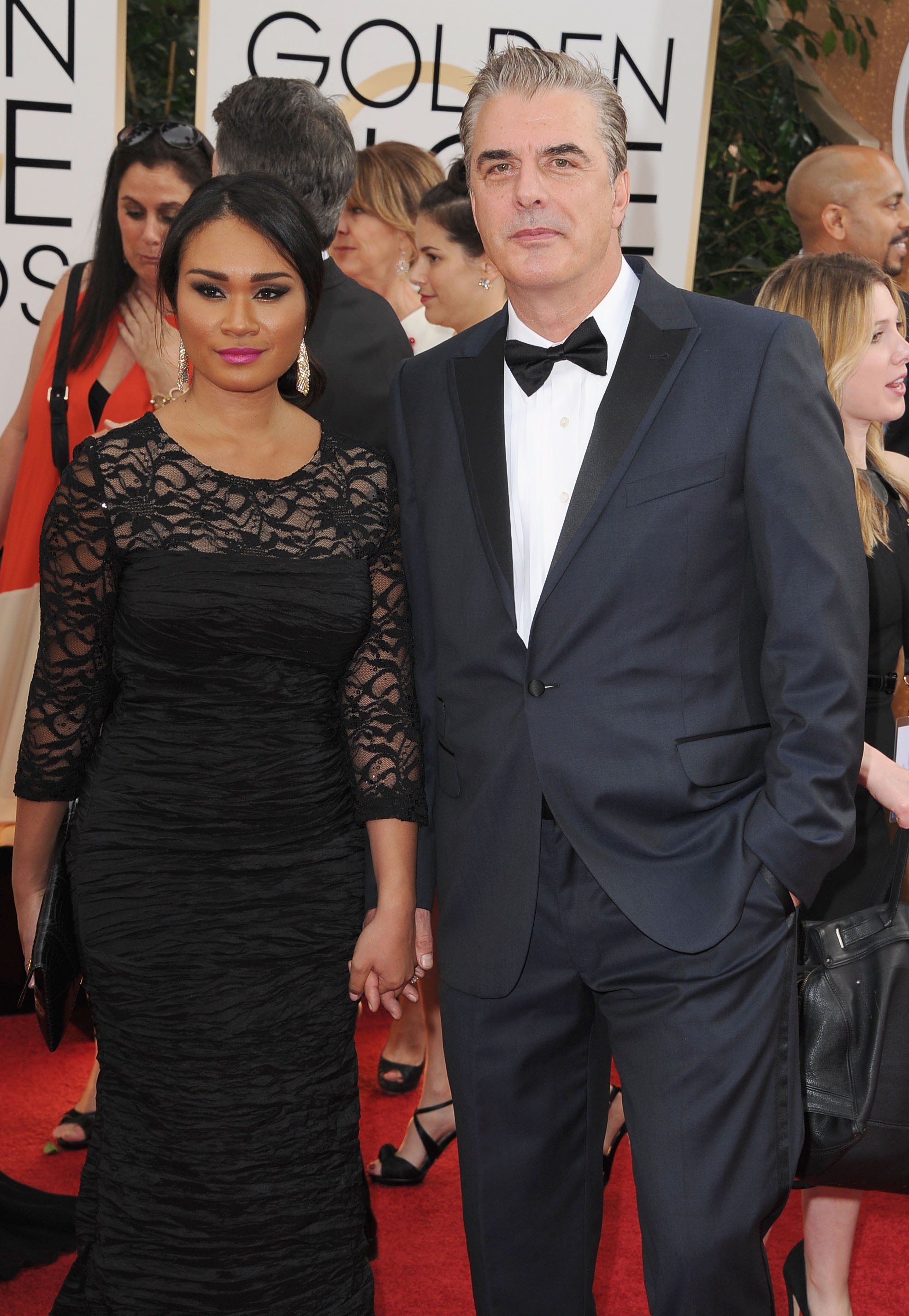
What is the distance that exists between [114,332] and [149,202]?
1.06 ft

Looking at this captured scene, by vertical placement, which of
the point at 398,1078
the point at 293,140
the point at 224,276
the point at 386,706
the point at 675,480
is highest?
the point at 293,140

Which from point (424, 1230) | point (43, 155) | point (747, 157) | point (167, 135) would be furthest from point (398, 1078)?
point (747, 157)

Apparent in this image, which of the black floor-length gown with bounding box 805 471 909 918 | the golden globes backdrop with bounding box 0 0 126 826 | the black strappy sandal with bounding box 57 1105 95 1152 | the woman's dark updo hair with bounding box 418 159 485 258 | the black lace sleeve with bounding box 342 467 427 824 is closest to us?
the black lace sleeve with bounding box 342 467 427 824

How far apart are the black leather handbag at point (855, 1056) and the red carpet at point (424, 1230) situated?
2.92 feet

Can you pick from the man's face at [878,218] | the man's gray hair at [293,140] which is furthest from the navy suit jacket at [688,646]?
the man's face at [878,218]

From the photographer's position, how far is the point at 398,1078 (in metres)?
3.65

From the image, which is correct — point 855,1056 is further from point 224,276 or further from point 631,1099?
point 224,276

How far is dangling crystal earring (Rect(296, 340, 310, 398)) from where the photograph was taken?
7.16 feet

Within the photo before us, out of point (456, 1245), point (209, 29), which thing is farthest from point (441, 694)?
point (209, 29)

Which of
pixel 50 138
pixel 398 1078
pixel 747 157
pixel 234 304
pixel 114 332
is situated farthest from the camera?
pixel 747 157

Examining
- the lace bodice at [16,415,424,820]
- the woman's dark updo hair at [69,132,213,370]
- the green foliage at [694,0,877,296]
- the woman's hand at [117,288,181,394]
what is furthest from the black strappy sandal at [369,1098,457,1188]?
the green foliage at [694,0,877,296]

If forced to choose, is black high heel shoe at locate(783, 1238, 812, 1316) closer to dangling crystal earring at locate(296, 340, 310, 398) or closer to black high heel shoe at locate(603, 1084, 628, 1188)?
black high heel shoe at locate(603, 1084, 628, 1188)

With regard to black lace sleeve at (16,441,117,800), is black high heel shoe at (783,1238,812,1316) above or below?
below

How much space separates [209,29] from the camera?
3926 mm
